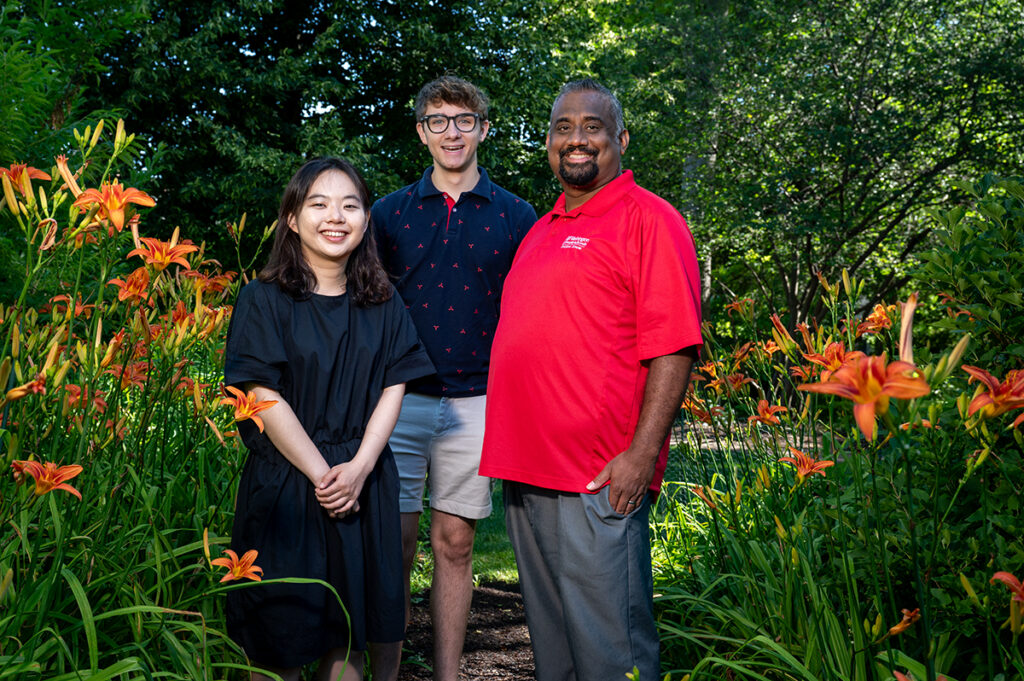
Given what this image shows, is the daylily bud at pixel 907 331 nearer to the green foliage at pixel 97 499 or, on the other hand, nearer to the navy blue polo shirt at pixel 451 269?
the green foliage at pixel 97 499

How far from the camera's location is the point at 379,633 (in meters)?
2.22

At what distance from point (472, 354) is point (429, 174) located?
75 cm

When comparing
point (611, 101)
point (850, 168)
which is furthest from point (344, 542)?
point (850, 168)

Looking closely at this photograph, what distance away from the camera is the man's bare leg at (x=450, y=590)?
8.95 feet

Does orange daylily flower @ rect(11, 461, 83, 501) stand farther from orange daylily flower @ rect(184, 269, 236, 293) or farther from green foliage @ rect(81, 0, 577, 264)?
green foliage @ rect(81, 0, 577, 264)

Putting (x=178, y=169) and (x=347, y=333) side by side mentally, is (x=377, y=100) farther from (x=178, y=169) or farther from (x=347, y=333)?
(x=347, y=333)

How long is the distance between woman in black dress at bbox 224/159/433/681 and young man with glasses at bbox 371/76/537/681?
0.42 m

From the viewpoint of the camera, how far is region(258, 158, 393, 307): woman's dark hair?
2.31 m

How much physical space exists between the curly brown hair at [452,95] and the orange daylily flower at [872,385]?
7.03ft

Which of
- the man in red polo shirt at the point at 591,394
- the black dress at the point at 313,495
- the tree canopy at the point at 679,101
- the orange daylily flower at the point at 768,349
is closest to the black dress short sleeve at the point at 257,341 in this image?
the black dress at the point at 313,495

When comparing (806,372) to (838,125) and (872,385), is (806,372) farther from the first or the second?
(838,125)

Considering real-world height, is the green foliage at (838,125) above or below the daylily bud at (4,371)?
above

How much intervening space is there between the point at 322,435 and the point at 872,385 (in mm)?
1598

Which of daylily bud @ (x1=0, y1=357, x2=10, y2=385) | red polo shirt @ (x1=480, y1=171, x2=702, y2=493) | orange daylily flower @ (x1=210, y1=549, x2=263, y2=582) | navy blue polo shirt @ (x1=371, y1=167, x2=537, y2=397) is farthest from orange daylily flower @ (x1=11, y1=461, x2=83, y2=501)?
navy blue polo shirt @ (x1=371, y1=167, x2=537, y2=397)
